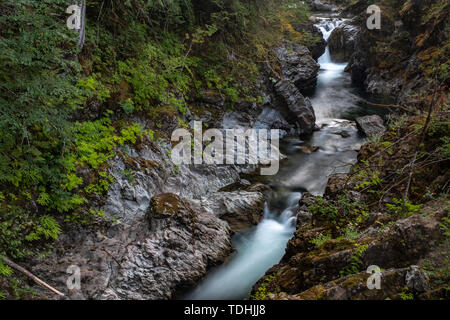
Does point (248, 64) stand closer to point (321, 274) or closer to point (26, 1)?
point (26, 1)

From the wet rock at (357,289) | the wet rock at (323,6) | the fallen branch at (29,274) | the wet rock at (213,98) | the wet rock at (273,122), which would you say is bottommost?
the fallen branch at (29,274)

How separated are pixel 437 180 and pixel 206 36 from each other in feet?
30.6

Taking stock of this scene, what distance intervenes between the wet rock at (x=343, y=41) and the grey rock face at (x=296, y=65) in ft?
26.5

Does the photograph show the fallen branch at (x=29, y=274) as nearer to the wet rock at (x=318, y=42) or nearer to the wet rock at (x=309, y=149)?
the wet rock at (x=309, y=149)

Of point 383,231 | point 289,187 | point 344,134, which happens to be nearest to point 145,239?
point 383,231

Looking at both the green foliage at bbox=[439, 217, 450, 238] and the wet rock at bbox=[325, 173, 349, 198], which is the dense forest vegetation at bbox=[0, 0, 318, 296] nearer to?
the wet rock at bbox=[325, 173, 349, 198]

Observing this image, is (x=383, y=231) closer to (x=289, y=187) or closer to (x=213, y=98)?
(x=289, y=187)

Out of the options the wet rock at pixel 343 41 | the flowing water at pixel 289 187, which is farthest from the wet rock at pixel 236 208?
the wet rock at pixel 343 41

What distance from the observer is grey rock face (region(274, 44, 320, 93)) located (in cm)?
1487

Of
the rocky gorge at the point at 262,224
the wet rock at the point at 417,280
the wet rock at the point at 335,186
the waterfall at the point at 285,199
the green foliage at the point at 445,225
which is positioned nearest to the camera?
the wet rock at the point at 417,280

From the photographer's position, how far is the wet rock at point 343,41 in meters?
21.8

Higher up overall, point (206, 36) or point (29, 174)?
point (206, 36)
